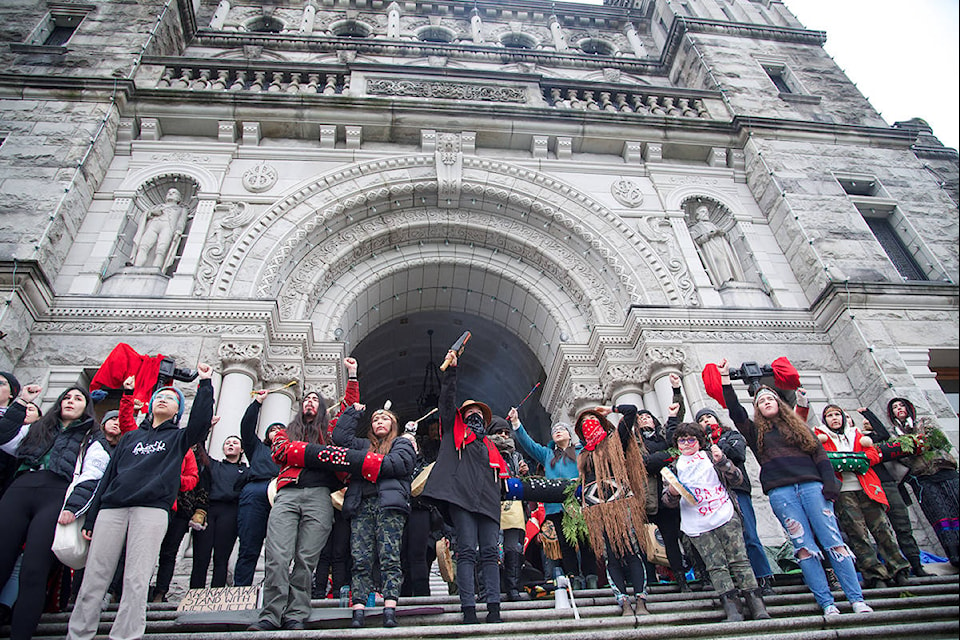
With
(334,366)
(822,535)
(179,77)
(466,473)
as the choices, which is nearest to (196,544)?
(466,473)

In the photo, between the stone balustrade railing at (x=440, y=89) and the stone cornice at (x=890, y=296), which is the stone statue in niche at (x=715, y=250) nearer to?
the stone cornice at (x=890, y=296)

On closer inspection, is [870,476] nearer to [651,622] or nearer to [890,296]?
[651,622]

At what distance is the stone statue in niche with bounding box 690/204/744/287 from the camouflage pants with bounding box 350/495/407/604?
26.0ft

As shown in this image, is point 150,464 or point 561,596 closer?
point 150,464

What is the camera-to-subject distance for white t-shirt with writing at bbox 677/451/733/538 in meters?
4.97

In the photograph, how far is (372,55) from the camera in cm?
1541

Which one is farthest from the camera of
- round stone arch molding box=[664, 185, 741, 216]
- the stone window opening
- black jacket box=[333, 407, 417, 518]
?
the stone window opening

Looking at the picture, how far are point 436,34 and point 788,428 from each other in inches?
611

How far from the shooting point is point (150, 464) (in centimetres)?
452

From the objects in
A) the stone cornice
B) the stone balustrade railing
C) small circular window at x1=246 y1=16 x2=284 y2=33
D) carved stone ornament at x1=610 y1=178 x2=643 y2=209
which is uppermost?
small circular window at x1=246 y1=16 x2=284 y2=33

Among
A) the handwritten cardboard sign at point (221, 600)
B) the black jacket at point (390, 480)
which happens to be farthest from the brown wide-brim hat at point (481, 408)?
the handwritten cardboard sign at point (221, 600)

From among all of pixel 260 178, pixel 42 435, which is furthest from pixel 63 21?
pixel 42 435

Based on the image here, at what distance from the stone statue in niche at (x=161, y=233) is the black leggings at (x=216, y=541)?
5255 mm

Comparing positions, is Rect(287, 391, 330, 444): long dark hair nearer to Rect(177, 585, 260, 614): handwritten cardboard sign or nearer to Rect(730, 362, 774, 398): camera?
Rect(177, 585, 260, 614): handwritten cardboard sign
